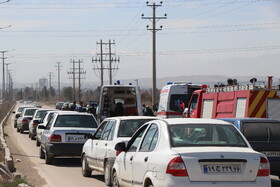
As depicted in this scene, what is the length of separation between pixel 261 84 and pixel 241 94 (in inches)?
27.6

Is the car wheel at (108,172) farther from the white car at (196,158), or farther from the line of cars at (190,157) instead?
the white car at (196,158)

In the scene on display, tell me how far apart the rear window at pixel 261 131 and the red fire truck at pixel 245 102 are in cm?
477

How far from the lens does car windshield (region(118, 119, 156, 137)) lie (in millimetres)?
14500

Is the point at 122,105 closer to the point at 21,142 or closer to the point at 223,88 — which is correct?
the point at 21,142

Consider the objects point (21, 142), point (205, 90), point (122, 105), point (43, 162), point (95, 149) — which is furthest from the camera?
point (21, 142)

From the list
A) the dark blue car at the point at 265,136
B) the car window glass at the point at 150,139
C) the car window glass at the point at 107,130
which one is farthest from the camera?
the car window glass at the point at 107,130

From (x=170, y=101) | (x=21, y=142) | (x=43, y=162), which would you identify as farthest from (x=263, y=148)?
(x=21, y=142)

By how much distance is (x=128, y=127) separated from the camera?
579 inches

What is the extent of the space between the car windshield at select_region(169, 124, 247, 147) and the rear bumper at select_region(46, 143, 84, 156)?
963 cm

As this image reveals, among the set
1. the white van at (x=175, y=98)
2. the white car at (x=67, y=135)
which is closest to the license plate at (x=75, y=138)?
the white car at (x=67, y=135)

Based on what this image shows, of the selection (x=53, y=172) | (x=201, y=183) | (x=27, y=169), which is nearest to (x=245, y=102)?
(x=53, y=172)

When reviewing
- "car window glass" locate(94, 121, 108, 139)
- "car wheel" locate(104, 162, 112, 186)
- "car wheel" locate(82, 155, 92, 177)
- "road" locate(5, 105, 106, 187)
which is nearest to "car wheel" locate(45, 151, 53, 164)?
"road" locate(5, 105, 106, 187)

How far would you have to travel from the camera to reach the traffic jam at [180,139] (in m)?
8.81

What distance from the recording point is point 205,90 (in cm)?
2342
